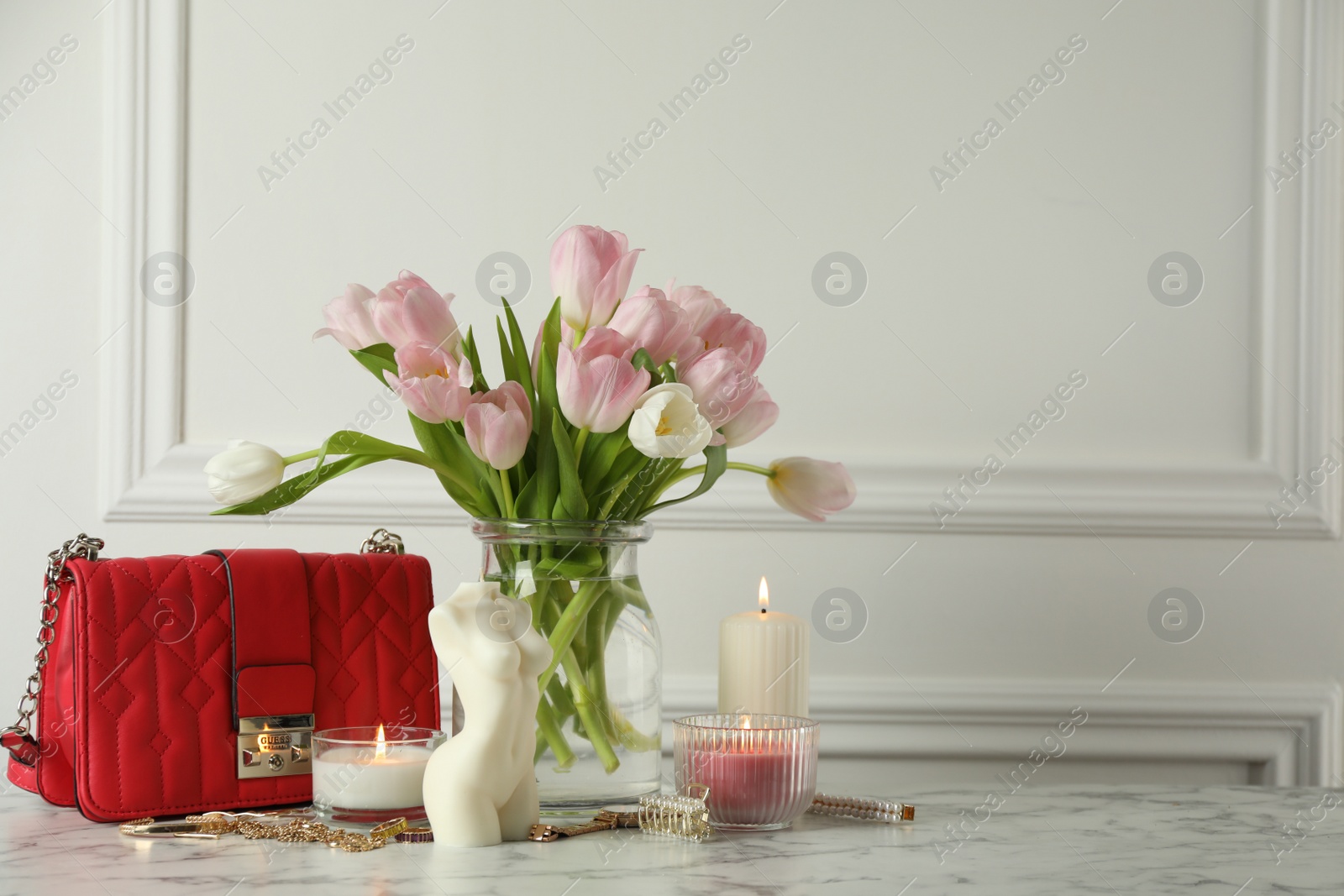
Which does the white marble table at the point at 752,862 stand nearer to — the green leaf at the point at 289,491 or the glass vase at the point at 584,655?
the glass vase at the point at 584,655

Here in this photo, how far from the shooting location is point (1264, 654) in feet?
3.45

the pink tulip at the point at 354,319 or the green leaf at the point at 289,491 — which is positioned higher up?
the pink tulip at the point at 354,319

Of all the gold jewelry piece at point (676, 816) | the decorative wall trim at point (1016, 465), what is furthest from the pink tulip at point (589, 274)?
the decorative wall trim at point (1016, 465)

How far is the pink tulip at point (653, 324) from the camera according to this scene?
0.64m

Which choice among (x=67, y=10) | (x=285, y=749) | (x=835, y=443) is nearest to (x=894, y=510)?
(x=835, y=443)

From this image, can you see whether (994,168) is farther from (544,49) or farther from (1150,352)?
(544,49)

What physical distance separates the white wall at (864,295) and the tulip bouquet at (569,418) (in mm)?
373

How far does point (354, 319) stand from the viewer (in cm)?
67

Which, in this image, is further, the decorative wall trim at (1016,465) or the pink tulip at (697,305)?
the decorative wall trim at (1016,465)

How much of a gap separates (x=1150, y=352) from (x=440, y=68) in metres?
0.80

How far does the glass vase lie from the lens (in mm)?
662

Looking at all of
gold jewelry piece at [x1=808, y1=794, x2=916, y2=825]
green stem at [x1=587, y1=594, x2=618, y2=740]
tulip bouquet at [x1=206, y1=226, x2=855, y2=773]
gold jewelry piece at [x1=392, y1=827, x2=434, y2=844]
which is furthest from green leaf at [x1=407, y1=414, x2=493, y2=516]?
gold jewelry piece at [x1=808, y1=794, x2=916, y2=825]

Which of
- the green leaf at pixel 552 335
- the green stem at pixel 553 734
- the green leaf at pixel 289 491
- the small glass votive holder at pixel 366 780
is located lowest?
the small glass votive holder at pixel 366 780

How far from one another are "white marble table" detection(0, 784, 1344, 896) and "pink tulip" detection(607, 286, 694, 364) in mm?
308
